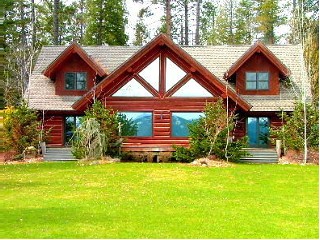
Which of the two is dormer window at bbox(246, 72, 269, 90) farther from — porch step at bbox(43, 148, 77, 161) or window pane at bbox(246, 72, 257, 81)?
porch step at bbox(43, 148, 77, 161)

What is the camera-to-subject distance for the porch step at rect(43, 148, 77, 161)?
26.2 meters

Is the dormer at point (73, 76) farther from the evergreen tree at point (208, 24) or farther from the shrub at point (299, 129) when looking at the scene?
the evergreen tree at point (208, 24)

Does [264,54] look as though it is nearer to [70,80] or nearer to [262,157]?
[262,157]

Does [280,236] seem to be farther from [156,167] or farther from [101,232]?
[156,167]

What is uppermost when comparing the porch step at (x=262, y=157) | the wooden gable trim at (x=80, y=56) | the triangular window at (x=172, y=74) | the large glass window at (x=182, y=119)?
the wooden gable trim at (x=80, y=56)

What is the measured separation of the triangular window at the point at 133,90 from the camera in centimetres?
2725

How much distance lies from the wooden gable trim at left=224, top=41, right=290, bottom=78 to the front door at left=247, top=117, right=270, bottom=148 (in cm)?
290

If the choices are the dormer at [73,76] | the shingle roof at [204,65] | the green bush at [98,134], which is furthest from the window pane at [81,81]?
the green bush at [98,134]

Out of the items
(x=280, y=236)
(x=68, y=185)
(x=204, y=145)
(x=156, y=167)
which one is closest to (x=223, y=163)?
(x=204, y=145)

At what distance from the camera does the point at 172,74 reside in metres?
27.3

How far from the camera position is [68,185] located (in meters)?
16.8

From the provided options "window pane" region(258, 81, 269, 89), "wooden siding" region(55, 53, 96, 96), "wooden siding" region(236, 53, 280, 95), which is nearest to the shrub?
"wooden siding" region(236, 53, 280, 95)


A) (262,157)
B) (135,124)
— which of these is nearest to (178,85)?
(135,124)

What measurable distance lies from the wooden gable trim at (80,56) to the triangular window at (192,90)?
4.57 metres
